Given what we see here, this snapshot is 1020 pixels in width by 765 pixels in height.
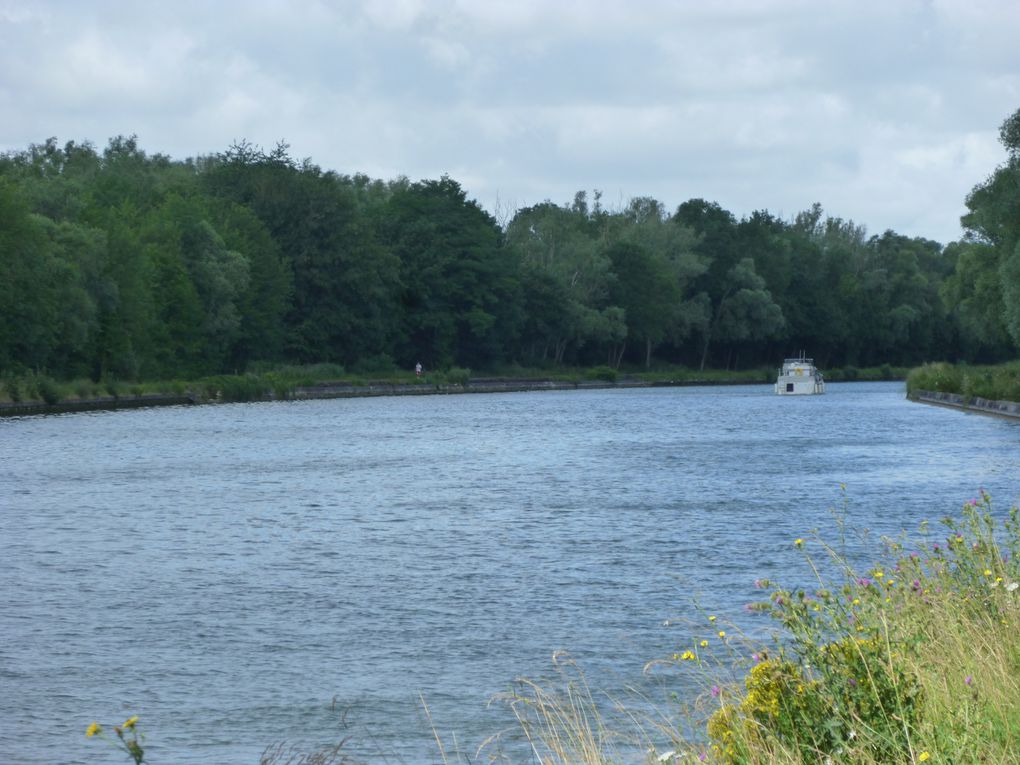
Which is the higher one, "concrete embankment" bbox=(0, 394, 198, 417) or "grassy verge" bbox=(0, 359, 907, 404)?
"grassy verge" bbox=(0, 359, 907, 404)

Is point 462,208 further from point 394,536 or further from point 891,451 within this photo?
point 394,536

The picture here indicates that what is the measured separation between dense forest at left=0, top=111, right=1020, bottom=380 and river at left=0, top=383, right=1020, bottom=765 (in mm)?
31674

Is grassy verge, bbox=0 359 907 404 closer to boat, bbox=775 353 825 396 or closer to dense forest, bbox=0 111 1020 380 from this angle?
dense forest, bbox=0 111 1020 380

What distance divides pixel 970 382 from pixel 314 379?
43.2 m

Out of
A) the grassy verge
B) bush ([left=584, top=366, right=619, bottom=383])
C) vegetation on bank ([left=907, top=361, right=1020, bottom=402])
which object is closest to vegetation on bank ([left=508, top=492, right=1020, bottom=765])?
vegetation on bank ([left=907, top=361, right=1020, bottom=402])

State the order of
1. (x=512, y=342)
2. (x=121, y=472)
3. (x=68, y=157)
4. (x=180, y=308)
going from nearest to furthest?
(x=121, y=472)
(x=180, y=308)
(x=512, y=342)
(x=68, y=157)

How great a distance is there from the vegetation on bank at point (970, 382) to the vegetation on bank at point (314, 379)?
3716cm

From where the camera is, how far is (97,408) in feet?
247

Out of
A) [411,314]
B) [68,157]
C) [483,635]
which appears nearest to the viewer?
[483,635]

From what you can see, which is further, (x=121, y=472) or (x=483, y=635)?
(x=121, y=472)

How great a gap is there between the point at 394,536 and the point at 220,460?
1900 centimetres

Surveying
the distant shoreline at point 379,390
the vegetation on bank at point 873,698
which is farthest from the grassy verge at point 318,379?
the vegetation on bank at point 873,698

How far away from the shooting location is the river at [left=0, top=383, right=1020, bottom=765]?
42.0 ft

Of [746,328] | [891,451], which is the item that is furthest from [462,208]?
[891,451]
